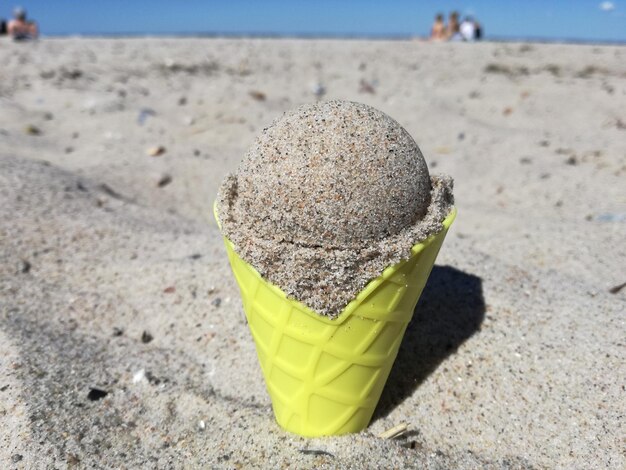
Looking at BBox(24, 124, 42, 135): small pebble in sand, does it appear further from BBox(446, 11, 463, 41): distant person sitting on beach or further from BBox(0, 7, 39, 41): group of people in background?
BBox(446, 11, 463, 41): distant person sitting on beach

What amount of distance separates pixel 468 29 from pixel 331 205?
1226cm

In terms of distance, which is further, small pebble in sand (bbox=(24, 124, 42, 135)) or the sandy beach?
small pebble in sand (bbox=(24, 124, 42, 135))

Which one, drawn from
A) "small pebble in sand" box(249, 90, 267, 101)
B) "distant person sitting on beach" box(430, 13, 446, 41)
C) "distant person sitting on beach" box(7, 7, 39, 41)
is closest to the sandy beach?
"small pebble in sand" box(249, 90, 267, 101)

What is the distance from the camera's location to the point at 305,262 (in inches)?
53.2

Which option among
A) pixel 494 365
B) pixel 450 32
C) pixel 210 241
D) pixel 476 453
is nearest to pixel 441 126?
→ pixel 210 241

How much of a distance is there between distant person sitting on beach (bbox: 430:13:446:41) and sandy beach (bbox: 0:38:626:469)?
714 centimetres

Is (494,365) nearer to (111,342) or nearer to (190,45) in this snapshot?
(111,342)

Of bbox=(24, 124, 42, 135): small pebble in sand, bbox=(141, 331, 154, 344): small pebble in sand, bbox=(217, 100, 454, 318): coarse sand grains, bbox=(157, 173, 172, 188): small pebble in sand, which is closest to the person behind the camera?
bbox=(217, 100, 454, 318): coarse sand grains

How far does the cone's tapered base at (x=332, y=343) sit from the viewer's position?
1.42 m

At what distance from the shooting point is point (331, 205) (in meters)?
1.32

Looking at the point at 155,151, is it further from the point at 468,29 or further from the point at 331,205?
the point at 468,29

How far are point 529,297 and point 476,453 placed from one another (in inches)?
34.6

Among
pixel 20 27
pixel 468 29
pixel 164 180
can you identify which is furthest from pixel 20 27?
pixel 468 29

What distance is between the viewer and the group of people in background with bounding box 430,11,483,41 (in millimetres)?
11945
